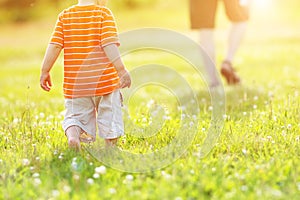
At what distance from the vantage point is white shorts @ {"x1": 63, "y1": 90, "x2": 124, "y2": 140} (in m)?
5.00

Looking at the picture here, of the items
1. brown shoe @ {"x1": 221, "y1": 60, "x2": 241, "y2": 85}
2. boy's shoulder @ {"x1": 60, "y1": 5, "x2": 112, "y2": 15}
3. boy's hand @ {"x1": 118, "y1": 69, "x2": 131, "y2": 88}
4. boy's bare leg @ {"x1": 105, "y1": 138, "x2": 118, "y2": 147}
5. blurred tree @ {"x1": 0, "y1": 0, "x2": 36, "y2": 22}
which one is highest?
boy's shoulder @ {"x1": 60, "y1": 5, "x2": 112, "y2": 15}

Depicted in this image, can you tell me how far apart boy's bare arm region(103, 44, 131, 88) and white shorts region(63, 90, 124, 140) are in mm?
305

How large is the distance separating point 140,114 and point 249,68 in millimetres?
7431

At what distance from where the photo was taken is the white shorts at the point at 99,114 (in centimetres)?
500

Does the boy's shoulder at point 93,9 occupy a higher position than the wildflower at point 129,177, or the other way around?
the boy's shoulder at point 93,9

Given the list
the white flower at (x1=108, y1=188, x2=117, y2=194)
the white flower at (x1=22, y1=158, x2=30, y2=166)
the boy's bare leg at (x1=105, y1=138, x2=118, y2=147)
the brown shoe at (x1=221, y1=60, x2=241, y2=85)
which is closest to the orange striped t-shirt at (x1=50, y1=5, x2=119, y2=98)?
the boy's bare leg at (x1=105, y1=138, x2=118, y2=147)

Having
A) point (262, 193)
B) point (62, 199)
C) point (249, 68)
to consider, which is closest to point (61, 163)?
point (62, 199)

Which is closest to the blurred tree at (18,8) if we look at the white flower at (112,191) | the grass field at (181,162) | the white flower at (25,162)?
the grass field at (181,162)

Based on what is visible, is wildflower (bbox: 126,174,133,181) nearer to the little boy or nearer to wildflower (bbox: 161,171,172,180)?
wildflower (bbox: 161,171,172,180)

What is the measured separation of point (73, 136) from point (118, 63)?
74 cm

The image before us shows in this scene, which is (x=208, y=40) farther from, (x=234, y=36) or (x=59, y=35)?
(x=59, y=35)

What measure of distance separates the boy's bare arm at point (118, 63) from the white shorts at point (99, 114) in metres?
0.30

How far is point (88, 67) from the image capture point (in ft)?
16.1

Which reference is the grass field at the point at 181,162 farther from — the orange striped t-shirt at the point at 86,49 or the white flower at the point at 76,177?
the orange striped t-shirt at the point at 86,49
